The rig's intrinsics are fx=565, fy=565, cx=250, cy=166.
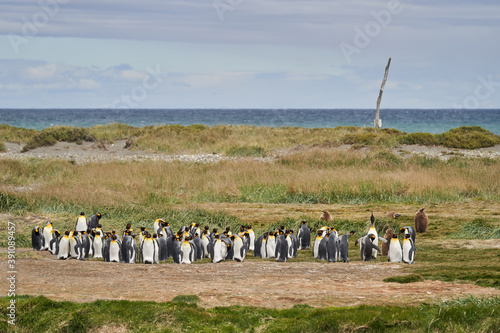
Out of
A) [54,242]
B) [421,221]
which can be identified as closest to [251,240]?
[54,242]

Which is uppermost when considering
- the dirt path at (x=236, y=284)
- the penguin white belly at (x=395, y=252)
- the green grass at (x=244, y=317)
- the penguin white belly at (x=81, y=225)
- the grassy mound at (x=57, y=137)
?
the grassy mound at (x=57, y=137)

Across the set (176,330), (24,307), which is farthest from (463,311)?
(24,307)

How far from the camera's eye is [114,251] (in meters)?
13.3

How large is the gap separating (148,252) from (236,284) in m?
3.14

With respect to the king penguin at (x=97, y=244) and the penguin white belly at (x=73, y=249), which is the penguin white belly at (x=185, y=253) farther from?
the penguin white belly at (x=73, y=249)

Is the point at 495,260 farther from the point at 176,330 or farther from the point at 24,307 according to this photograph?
the point at 24,307

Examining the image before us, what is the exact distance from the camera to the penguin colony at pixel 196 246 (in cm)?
1327

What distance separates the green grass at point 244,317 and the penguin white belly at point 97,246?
4280 millimetres

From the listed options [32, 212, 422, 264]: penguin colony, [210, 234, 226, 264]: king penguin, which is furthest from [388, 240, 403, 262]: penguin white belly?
A: [210, 234, 226, 264]: king penguin

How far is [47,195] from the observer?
20016 mm

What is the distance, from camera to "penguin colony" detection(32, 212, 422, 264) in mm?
13273

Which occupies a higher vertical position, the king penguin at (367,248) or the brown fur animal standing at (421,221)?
the brown fur animal standing at (421,221)

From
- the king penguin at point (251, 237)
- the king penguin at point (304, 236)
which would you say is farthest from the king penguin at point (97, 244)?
the king penguin at point (304, 236)

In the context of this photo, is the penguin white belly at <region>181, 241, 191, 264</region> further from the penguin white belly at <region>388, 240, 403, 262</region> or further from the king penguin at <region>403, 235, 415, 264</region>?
the king penguin at <region>403, 235, 415, 264</region>
